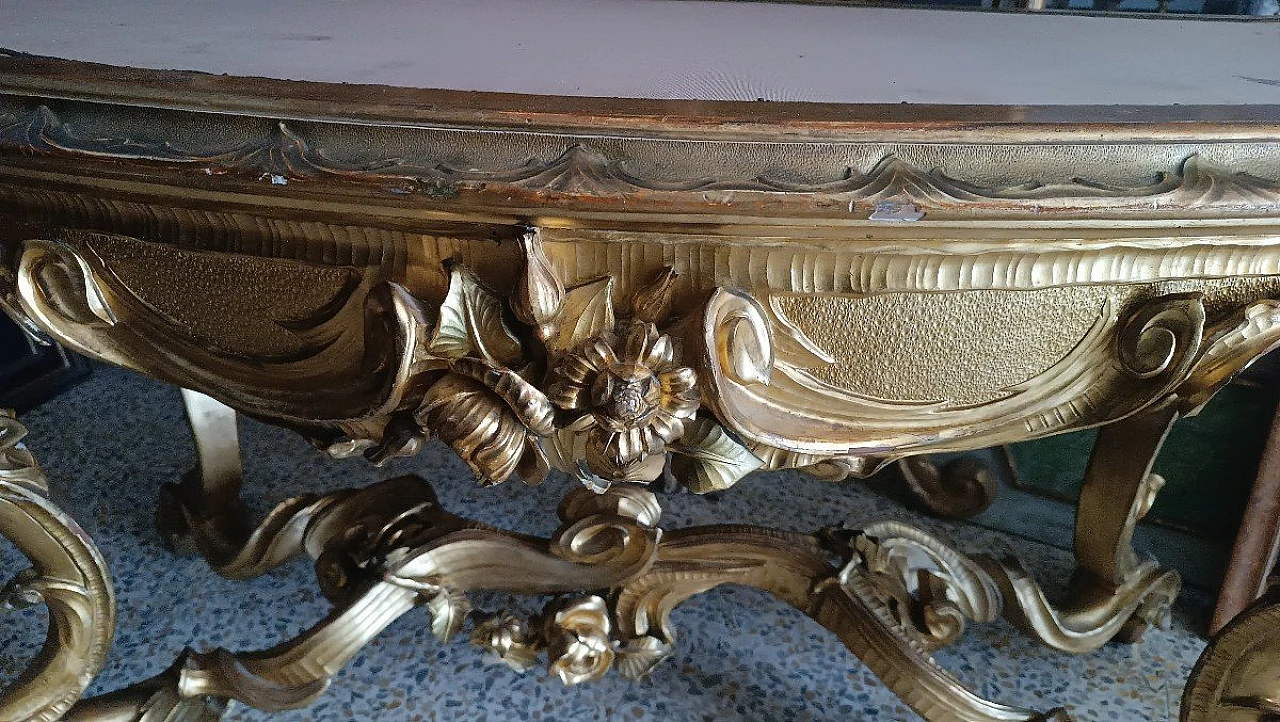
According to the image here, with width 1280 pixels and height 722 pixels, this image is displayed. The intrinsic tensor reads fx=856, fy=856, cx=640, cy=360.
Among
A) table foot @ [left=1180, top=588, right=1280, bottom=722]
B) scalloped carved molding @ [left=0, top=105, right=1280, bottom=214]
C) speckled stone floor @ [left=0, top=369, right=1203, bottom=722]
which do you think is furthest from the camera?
speckled stone floor @ [left=0, top=369, right=1203, bottom=722]

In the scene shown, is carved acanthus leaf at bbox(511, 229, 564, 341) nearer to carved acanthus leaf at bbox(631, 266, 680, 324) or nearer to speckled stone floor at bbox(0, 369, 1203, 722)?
carved acanthus leaf at bbox(631, 266, 680, 324)

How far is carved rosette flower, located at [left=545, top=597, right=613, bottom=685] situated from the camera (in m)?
0.73

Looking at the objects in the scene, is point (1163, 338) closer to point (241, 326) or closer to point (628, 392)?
point (628, 392)

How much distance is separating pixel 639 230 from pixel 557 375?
74 mm

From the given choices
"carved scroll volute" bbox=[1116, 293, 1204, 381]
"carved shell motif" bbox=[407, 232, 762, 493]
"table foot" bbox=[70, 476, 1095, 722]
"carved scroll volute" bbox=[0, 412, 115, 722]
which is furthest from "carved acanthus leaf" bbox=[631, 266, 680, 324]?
"carved scroll volute" bbox=[0, 412, 115, 722]

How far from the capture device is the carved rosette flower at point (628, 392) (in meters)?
0.36

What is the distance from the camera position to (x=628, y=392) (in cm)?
36

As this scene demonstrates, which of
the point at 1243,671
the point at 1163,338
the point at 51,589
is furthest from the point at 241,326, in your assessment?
the point at 1243,671

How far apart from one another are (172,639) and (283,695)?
25 centimetres

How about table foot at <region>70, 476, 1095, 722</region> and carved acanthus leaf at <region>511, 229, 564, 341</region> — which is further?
table foot at <region>70, 476, 1095, 722</region>

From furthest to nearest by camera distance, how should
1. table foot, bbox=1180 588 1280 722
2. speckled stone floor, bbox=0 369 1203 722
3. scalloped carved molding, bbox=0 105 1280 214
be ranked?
speckled stone floor, bbox=0 369 1203 722 < table foot, bbox=1180 588 1280 722 < scalloped carved molding, bbox=0 105 1280 214

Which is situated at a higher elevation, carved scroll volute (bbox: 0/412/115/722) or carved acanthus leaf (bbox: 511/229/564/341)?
carved acanthus leaf (bbox: 511/229/564/341)

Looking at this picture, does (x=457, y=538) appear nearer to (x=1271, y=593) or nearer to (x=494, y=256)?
(x=494, y=256)

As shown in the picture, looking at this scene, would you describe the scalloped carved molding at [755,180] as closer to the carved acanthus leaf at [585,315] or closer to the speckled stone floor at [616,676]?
the carved acanthus leaf at [585,315]
